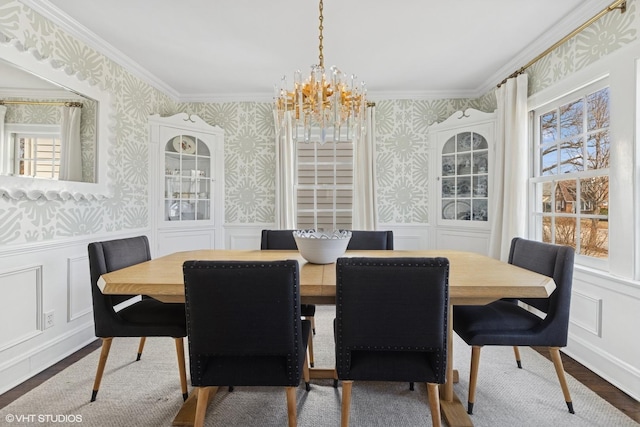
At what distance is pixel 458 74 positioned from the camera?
3359mm

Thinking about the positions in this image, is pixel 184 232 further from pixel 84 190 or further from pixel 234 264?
pixel 234 264

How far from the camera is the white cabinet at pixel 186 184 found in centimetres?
355

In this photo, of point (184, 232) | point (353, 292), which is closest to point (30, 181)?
point (184, 232)

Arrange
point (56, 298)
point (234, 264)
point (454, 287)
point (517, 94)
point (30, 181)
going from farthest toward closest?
point (517, 94) → point (56, 298) → point (30, 181) → point (454, 287) → point (234, 264)

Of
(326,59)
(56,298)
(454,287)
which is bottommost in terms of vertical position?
(56,298)

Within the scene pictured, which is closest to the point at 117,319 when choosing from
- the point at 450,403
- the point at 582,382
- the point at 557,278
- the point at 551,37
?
the point at 450,403

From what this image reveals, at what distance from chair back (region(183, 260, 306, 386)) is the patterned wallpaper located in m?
1.65

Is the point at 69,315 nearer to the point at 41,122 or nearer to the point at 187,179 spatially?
the point at 41,122

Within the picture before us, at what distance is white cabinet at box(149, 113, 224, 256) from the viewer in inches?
140

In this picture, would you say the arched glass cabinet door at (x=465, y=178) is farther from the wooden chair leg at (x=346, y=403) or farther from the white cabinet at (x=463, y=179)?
the wooden chair leg at (x=346, y=403)

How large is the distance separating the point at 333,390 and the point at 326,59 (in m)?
2.74

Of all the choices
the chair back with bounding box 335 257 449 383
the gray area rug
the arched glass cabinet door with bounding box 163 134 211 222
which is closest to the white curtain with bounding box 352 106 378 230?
the arched glass cabinet door with bounding box 163 134 211 222

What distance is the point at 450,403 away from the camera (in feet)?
5.62

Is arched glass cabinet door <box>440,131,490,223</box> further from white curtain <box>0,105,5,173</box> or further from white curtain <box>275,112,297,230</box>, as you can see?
white curtain <box>0,105,5,173</box>
